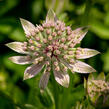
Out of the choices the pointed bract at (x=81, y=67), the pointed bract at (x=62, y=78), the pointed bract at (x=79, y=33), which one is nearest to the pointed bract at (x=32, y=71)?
the pointed bract at (x=62, y=78)

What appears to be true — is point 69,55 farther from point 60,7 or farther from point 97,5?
point 97,5

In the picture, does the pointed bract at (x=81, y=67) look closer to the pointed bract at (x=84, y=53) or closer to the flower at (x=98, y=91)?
the pointed bract at (x=84, y=53)

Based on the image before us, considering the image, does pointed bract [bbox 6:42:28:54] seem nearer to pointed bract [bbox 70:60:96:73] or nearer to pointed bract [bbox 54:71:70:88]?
pointed bract [bbox 54:71:70:88]

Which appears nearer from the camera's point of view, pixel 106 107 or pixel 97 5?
pixel 106 107

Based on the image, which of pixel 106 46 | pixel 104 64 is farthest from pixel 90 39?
pixel 104 64

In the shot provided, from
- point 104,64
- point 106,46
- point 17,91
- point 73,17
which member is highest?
point 73,17

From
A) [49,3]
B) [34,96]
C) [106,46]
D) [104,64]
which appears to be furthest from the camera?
[106,46]

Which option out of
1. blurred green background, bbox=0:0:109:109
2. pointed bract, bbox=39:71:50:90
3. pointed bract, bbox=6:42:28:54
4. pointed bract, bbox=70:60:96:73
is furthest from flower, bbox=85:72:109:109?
blurred green background, bbox=0:0:109:109
